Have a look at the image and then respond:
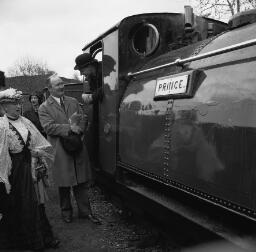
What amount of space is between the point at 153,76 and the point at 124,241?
1.77m

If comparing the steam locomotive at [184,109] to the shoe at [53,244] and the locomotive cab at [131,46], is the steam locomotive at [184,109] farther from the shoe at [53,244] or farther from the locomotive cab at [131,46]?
the shoe at [53,244]

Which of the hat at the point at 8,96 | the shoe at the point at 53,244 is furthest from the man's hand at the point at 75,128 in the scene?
the shoe at the point at 53,244

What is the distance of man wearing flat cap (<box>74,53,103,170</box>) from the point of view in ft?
17.1

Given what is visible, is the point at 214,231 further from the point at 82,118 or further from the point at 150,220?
the point at 82,118

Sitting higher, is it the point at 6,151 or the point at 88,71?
the point at 88,71

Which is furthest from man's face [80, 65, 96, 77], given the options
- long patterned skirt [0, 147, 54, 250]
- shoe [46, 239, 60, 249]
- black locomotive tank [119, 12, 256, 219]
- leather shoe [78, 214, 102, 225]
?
shoe [46, 239, 60, 249]

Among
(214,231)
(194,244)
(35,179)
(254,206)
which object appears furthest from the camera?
(35,179)

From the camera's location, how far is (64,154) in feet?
15.9

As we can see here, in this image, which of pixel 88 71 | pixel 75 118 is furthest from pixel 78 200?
pixel 88 71

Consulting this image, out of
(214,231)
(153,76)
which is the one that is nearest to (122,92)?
(153,76)

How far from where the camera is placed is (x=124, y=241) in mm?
4203

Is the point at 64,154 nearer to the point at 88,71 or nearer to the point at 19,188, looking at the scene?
the point at 19,188

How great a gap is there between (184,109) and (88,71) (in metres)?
2.65

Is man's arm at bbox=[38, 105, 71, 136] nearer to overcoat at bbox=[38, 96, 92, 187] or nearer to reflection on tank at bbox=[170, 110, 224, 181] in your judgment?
overcoat at bbox=[38, 96, 92, 187]
